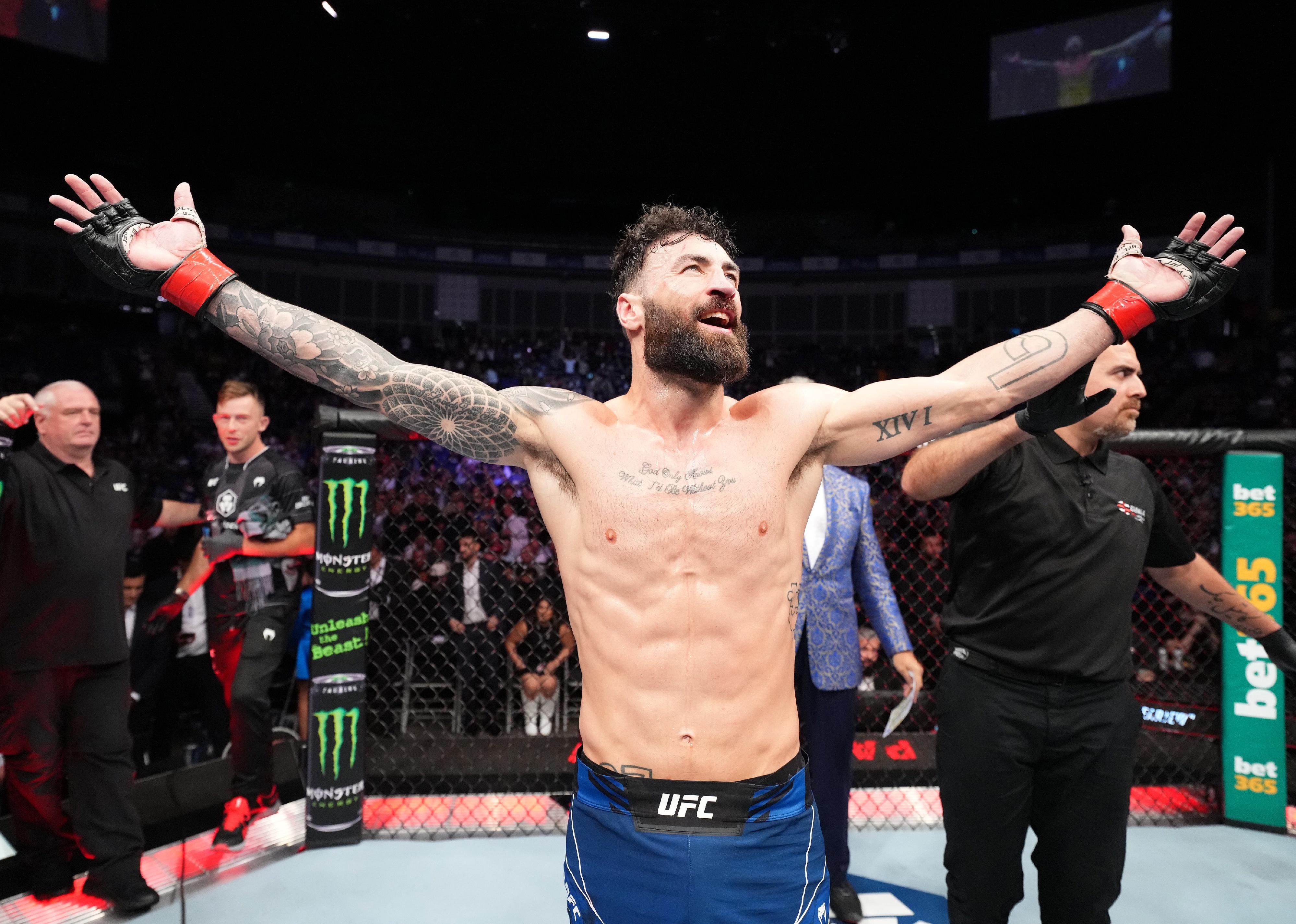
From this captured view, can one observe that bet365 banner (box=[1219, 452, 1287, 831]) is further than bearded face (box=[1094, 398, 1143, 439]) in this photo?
Yes

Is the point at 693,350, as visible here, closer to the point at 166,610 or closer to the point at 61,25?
the point at 166,610

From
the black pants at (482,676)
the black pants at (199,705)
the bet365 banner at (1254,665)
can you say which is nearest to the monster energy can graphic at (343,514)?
the black pants at (482,676)

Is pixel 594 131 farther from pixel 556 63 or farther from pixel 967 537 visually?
pixel 967 537

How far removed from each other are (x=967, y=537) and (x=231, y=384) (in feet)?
9.52

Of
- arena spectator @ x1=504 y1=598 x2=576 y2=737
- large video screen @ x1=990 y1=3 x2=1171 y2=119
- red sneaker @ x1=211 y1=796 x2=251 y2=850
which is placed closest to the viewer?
red sneaker @ x1=211 y1=796 x2=251 y2=850

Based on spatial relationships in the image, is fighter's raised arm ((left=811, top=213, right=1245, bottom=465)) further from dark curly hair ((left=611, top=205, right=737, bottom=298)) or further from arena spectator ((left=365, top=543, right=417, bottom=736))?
arena spectator ((left=365, top=543, right=417, bottom=736))

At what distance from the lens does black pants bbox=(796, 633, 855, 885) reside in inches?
103

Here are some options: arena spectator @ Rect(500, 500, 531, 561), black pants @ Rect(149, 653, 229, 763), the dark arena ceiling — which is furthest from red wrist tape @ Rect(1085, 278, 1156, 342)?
the dark arena ceiling

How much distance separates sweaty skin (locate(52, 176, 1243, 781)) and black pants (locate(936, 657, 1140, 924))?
2.42 feet

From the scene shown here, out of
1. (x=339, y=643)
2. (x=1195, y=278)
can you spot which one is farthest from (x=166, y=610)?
(x=1195, y=278)

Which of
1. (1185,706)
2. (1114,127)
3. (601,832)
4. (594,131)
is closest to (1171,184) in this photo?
(1114,127)

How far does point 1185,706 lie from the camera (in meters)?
3.43

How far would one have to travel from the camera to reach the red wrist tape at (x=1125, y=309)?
147 centimetres

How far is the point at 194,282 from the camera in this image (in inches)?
56.9
